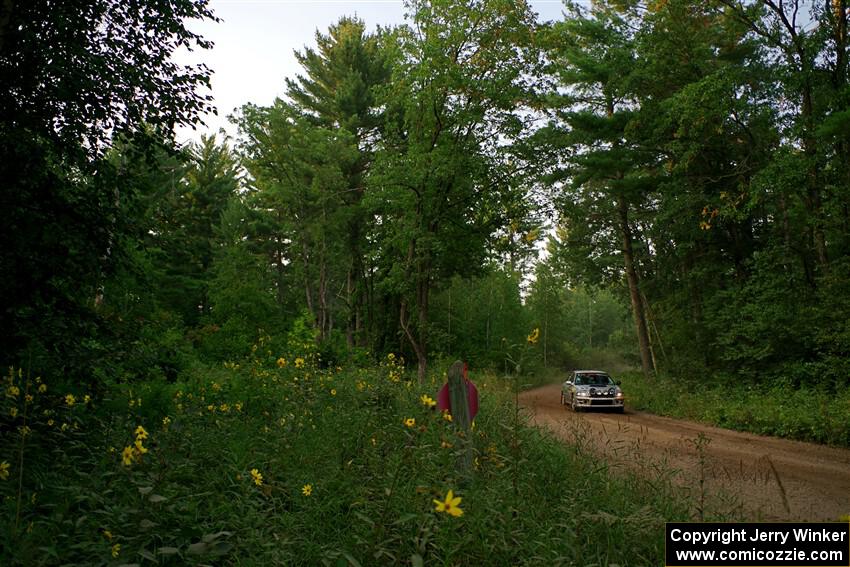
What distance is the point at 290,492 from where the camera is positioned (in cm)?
460

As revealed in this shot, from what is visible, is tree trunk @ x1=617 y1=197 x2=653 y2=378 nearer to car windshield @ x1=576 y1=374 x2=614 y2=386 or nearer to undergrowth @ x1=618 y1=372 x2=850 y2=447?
undergrowth @ x1=618 y1=372 x2=850 y2=447

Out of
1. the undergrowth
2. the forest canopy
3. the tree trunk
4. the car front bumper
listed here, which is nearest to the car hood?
the car front bumper

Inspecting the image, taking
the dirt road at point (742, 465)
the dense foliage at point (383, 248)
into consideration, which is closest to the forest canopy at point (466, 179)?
the dense foliage at point (383, 248)

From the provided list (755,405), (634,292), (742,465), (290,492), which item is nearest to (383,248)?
(634,292)

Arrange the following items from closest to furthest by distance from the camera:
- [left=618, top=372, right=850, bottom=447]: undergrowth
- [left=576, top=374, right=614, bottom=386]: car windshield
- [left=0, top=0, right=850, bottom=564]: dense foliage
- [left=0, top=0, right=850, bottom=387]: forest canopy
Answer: [left=0, top=0, right=850, bottom=564]: dense foliage, [left=0, top=0, right=850, bottom=387]: forest canopy, [left=618, top=372, right=850, bottom=447]: undergrowth, [left=576, top=374, right=614, bottom=386]: car windshield

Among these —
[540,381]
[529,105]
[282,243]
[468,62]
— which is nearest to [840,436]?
[529,105]

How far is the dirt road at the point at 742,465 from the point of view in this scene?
614cm

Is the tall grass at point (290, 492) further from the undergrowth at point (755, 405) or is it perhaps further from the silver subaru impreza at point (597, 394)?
the silver subaru impreza at point (597, 394)

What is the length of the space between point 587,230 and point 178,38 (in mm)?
22637

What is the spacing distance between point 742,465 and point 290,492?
7435 mm

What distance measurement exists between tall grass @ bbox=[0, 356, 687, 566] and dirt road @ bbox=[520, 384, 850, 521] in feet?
3.13

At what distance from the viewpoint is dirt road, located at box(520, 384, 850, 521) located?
6.14m

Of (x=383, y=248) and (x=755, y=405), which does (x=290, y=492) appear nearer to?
(x=755, y=405)

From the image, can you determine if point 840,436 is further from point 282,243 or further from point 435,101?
point 282,243
